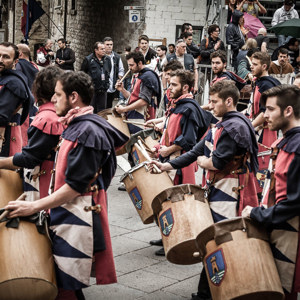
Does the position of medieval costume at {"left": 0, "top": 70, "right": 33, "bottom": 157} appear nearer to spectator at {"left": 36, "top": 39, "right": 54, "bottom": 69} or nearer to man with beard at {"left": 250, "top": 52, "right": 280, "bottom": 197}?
man with beard at {"left": 250, "top": 52, "right": 280, "bottom": 197}

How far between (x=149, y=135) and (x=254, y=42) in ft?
20.6

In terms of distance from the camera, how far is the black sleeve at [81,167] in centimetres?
399

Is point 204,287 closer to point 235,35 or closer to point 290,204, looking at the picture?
point 290,204

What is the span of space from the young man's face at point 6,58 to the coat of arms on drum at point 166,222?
7.71 feet

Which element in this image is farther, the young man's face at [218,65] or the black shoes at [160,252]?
the young man's face at [218,65]

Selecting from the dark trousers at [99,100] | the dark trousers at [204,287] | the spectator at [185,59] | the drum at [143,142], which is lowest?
the dark trousers at [204,287]

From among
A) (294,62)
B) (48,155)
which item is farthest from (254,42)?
(48,155)

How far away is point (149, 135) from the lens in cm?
737

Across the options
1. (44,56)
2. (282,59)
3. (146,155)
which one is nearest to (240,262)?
(146,155)

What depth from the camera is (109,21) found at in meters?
23.9

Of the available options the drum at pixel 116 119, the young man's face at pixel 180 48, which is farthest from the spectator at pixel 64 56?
the drum at pixel 116 119

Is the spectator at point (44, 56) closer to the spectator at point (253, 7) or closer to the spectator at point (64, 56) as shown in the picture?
the spectator at point (64, 56)

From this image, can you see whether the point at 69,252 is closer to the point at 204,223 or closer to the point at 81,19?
the point at 204,223

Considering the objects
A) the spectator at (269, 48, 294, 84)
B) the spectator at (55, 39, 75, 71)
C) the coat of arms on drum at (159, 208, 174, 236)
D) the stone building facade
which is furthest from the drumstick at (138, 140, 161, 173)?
the spectator at (55, 39, 75, 71)
